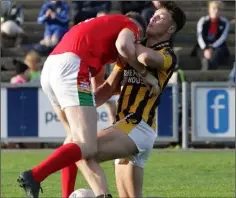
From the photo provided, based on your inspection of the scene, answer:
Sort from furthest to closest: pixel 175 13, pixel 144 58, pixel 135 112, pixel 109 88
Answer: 1. pixel 109 88
2. pixel 175 13
3. pixel 135 112
4. pixel 144 58

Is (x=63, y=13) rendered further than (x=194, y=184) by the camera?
Yes

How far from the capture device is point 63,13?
20.8 m

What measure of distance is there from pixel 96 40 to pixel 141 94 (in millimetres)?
638

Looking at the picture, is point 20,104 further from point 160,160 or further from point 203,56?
point 203,56

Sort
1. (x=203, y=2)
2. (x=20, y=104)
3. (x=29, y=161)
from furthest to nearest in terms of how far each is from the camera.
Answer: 1. (x=203, y=2)
2. (x=20, y=104)
3. (x=29, y=161)

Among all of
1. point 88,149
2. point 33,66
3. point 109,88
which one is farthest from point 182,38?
point 88,149

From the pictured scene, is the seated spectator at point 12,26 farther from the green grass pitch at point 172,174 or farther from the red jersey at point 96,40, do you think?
the red jersey at point 96,40

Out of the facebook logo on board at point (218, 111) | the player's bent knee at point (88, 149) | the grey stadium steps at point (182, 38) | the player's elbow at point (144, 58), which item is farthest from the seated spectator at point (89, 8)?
the player's bent knee at point (88, 149)

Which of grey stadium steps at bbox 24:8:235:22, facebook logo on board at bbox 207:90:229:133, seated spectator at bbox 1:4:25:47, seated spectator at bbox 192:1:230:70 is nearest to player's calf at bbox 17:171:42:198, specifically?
facebook logo on board at bbox 207:90:229:133

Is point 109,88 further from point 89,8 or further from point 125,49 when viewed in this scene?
point 89,8

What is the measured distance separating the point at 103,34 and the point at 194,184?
437 cm

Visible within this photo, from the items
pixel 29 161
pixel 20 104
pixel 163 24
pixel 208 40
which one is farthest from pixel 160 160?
pixel 163 24

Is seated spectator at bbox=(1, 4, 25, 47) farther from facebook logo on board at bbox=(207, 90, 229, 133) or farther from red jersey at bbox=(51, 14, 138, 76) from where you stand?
red jersey at bbox=(51, 14, 138, 76)

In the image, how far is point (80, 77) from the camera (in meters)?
8.38
